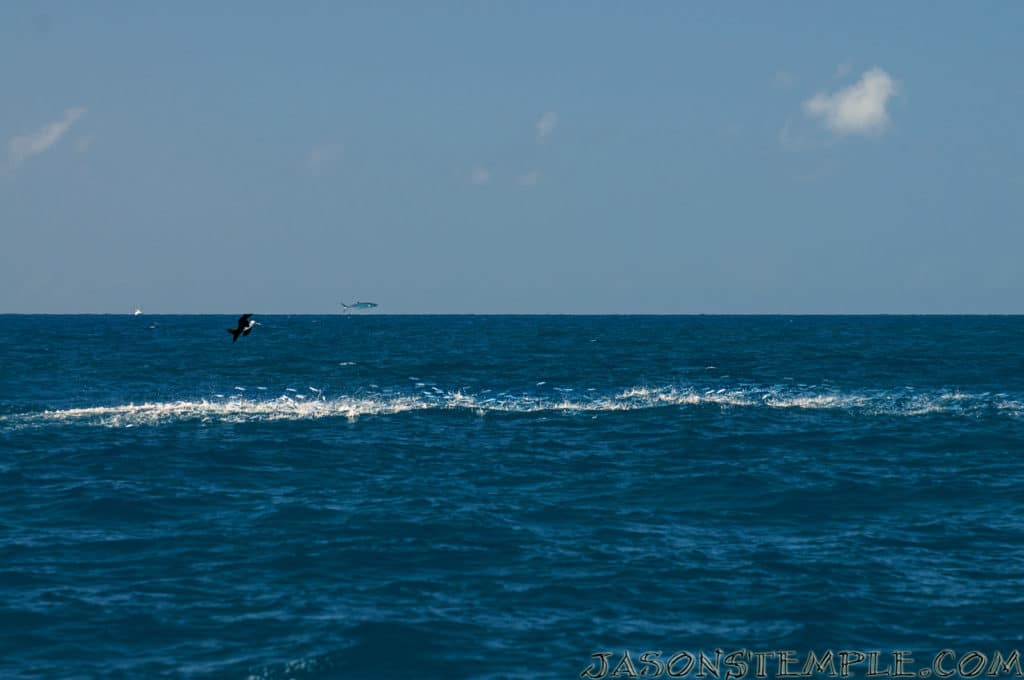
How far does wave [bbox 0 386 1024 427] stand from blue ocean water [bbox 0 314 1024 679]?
414 millimetres

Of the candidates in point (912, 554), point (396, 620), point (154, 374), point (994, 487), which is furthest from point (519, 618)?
point (154, 374)

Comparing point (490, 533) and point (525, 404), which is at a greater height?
point (525, 404)

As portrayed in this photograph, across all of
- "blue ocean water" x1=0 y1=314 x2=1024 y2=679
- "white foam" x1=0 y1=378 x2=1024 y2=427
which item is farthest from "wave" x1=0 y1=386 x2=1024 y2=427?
"blue ocean water" x1=0 y1=314 x2=1024 y2=679

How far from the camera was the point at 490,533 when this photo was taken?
23.2 m

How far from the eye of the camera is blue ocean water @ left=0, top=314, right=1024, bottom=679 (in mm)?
16516

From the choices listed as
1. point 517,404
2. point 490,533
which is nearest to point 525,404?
point 517,404

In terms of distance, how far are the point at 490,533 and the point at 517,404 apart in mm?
28017

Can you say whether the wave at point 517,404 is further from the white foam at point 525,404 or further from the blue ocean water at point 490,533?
the blue ocean water at point 490,533

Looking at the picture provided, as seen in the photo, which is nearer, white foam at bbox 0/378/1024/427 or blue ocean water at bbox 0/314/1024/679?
blue ocean water at bbox 0/314/1024/679

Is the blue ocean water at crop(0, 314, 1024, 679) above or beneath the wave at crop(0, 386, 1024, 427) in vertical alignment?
beneath

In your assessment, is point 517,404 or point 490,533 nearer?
point 490,533

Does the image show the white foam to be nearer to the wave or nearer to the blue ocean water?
the wave

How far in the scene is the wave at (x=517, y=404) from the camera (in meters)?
45.5

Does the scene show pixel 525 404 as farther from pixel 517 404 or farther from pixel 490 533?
pixel 490 533
